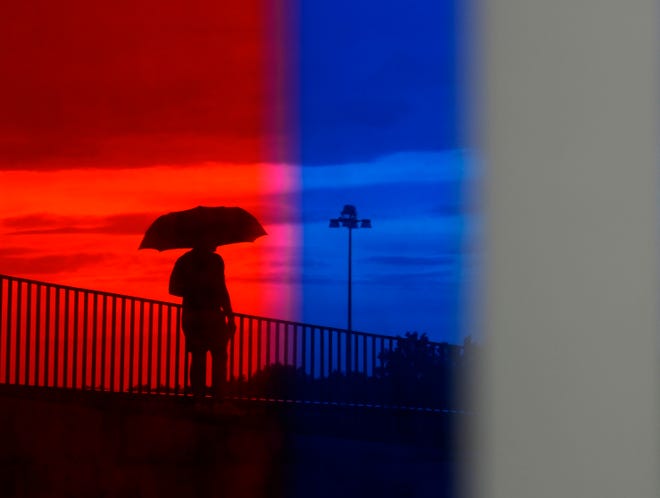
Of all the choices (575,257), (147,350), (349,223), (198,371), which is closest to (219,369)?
(198,371)

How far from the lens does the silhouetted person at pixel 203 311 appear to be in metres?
2.25

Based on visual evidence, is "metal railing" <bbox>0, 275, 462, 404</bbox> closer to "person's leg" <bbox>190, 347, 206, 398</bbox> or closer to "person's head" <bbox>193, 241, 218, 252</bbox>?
"person's leg" <bbox>190, 347, 206, 398</bbox>

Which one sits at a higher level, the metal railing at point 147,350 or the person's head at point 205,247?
the person's head at point 205,247

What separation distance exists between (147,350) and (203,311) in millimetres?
178

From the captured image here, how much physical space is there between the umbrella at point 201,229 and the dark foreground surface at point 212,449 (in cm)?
40

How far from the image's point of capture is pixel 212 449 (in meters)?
2.21

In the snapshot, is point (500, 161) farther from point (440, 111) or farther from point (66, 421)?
point (66, 421)

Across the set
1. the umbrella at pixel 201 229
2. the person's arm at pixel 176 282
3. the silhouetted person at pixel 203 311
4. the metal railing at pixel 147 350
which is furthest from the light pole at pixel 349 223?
the person's arm at pixel 176 282

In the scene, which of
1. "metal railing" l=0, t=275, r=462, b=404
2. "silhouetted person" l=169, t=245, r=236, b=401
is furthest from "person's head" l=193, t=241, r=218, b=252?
"metal railing" l=0, t=275, r=462, b=404

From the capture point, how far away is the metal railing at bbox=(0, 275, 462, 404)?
2188mm

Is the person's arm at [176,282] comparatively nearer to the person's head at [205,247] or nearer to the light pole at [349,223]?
the person's head at [205,247]

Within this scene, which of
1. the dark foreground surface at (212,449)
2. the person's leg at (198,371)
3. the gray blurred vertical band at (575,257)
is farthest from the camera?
the person's leg at (198,371)

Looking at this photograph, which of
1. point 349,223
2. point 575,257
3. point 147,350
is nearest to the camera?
point 575,257

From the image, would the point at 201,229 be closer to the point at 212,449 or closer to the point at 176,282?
the point at 176,282
